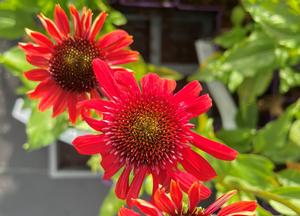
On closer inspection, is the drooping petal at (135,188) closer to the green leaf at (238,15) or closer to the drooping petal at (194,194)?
the drooping petal at (194,194)

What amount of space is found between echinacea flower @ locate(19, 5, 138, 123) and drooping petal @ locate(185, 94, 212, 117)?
9 centimetres

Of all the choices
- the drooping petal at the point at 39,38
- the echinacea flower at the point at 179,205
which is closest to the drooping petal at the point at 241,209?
the echinacea flower at the point at 179,205

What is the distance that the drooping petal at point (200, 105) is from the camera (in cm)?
38

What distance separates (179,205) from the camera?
0.38 meters

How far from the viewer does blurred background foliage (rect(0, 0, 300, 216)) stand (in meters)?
0.61

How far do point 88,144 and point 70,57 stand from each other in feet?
0.33

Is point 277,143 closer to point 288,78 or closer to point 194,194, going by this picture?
point 288,78

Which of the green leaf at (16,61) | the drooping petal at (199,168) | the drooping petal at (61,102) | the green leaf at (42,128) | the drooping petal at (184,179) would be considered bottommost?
the green leaf at (42,128)

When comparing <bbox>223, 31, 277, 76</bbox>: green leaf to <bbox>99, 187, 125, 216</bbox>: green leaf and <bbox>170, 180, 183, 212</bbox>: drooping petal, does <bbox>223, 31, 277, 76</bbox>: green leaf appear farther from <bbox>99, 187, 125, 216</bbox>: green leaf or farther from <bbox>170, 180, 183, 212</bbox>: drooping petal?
<bbox>170, 180, 183, 212</bbox>: drooping petal

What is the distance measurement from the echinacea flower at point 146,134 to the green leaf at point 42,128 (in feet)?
0.70

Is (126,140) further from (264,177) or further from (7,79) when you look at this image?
(7,79)

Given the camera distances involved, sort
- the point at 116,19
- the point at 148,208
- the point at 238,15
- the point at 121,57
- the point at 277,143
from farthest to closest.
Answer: the point at 238,15, the point at 277,143, the point at 116,19, the point at 121,57, the point at 148,208

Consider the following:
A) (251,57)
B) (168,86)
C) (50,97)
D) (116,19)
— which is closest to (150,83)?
(168,86)

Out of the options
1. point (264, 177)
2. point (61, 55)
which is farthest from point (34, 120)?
point (264, 177)
